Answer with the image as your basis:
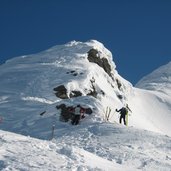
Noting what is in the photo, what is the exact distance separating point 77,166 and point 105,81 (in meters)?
43.0

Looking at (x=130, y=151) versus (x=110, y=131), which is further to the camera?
(x=110, y=131)

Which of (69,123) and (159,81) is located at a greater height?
(159,81)

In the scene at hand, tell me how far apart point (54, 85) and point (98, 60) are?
14.9m

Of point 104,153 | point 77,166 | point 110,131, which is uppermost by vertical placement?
point 110,131

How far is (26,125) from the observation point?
106 ft

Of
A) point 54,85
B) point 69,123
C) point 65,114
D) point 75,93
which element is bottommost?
point 69,123

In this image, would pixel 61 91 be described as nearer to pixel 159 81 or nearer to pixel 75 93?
→ pixel 75 93

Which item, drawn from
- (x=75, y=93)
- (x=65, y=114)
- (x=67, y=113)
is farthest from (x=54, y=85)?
(x=67, y=113)

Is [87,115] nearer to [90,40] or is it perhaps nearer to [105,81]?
[105,81]

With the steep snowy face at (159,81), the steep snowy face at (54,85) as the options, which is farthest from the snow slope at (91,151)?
the steep snowy face at (159,81)

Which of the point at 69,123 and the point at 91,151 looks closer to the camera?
the point at 91,151

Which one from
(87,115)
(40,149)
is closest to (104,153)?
(40,149)

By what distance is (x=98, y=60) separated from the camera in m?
60.9

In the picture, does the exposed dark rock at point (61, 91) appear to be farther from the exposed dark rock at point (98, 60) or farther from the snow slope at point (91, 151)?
the exposed dark rock at point (98, 60)
